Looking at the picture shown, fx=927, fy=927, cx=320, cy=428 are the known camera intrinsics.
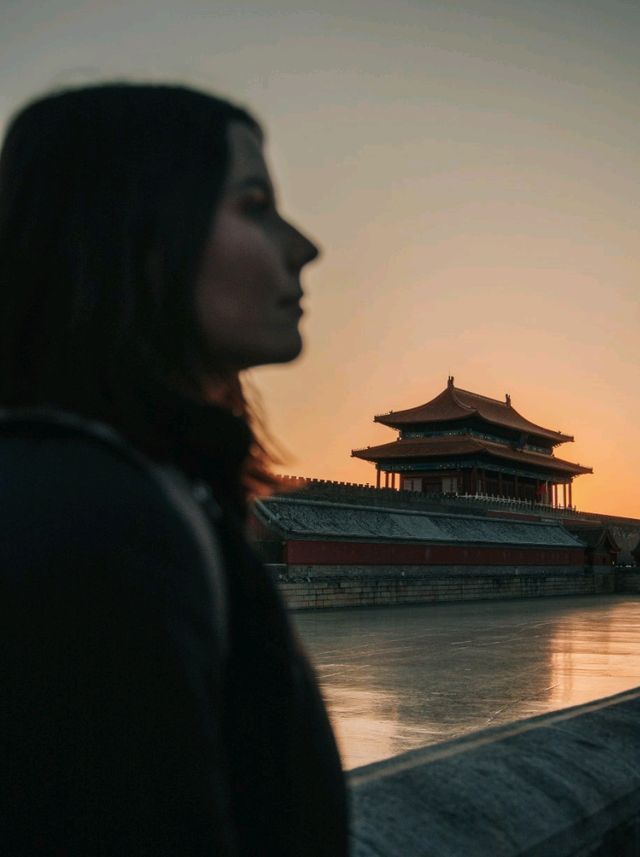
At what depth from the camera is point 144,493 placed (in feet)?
1.80

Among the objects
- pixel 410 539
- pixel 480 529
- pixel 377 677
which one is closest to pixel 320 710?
pixel 377 677

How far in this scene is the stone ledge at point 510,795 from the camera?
4.46ft

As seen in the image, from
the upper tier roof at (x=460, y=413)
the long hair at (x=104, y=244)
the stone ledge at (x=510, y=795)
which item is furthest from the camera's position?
the upper tier roof at (x=460, y=413)

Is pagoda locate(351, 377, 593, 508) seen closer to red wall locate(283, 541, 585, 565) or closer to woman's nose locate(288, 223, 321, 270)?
red wall locate(283, 541, 585, 565)

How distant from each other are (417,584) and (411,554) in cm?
75

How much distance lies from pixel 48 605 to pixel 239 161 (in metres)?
0.40

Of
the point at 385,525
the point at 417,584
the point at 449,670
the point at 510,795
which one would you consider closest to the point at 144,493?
the point at 510,795

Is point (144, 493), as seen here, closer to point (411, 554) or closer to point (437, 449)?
point (411, 554)

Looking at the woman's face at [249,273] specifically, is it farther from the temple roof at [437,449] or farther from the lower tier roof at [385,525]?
the temple roof at [437,449]

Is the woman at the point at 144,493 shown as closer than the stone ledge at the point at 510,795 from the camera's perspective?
Yes

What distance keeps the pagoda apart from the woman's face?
3590cm

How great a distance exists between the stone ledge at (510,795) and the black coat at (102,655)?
0.84m

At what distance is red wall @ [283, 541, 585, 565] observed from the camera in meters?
18.7

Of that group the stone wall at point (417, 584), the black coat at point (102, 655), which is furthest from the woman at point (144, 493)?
the stone wall at point (417, 584)
